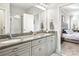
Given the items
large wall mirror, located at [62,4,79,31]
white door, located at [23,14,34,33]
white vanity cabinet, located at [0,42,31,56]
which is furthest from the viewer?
white door, located at [23,14,34,33]

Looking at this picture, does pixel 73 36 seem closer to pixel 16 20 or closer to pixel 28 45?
pixel 28 45

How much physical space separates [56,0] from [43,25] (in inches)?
34.0

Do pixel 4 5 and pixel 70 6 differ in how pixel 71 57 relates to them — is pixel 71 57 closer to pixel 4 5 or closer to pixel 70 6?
pixel 70 6

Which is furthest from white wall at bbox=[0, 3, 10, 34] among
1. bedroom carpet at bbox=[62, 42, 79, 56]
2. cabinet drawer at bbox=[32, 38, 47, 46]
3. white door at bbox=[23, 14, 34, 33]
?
bedroom carpet at bbox=[62, 42, 79, 56]

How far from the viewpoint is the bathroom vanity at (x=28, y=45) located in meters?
1.59

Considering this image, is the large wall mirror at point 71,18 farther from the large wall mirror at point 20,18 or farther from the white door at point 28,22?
the white door at point 28,22

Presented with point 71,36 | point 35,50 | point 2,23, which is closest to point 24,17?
point 2,23

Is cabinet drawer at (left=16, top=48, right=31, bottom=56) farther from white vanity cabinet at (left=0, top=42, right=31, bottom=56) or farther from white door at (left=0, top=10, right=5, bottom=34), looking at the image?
white door at (left=0, top=10, right=5, bottom=34)

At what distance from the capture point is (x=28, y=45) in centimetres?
202

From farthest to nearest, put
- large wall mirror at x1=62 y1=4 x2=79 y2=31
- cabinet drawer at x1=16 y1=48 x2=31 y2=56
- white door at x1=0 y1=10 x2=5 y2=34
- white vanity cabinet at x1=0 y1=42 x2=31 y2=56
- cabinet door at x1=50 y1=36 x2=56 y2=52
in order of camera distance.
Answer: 1. cabinet door at x1=50 y1=36 x2=56 y2=52
2. large wall mirror at x1=62 y1=4 x2=79 y2=31
3. white door at x1=0 y1=10 x2=5 y2=34
4. cabinet drawer at x1=16 y1=48 x2=31 y2=56
5. white vanity cabinet at x1=0 y1=42 x2=31 y2=56

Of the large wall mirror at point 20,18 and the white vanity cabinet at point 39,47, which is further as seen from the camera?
the white vanity cabinet at point 39,47

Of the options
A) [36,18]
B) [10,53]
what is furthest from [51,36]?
[10,53]

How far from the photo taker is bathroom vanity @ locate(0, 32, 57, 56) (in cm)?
159

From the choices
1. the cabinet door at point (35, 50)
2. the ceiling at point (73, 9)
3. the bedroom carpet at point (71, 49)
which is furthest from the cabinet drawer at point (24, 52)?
the ceiling at point (73, 9)
